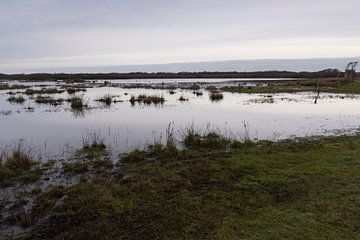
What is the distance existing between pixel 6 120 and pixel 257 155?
57.2ft

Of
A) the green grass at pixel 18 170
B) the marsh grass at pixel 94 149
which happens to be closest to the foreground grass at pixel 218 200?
the marsh grass at pixel 94 149

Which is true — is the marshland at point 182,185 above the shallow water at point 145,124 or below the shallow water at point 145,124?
above

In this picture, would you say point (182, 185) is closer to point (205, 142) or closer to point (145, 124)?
point (205, 142)

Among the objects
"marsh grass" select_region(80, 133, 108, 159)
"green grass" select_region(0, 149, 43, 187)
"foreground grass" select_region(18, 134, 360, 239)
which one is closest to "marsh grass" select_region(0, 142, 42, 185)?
"green grass" select_region(0, 149, 43, 187)

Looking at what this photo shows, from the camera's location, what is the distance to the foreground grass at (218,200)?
6.74 m

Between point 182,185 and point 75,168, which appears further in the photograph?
point 75,168

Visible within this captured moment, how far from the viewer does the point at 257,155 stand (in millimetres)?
12352

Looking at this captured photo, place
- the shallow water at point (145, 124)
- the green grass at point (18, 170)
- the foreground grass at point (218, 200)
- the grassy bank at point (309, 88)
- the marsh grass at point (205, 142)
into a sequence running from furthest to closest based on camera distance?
the grassy bank at point (309, 88)
the shallow water at point (145, 124)
the marsh grass at point (205, 142)
the green grass at point (18, 170)
the foreground grass at point (218, 200)

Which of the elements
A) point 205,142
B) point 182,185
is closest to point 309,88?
point 205,142

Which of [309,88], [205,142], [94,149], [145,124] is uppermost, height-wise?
[205,142]

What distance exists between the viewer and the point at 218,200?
27.3 ft

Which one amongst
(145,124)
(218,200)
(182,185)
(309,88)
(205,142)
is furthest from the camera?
(309,88)

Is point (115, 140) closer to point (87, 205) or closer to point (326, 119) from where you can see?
point (87, 205)

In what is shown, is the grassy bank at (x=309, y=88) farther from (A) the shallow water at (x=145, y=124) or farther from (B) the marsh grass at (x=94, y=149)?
(B) the marsh grass at (x=94, y=149)
